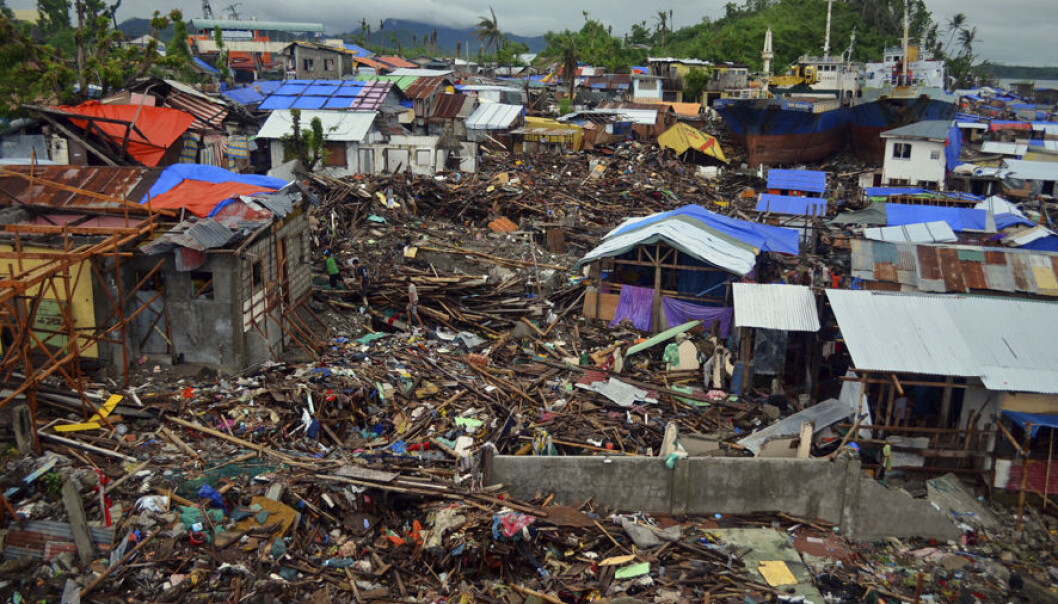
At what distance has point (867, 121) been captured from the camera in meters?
44.6

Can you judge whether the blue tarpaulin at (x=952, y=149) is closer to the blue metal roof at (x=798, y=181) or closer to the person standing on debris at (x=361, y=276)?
the blue metal roof at (x=798, y=181)

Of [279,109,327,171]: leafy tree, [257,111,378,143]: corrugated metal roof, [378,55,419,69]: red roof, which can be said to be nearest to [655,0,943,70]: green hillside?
[378,55,419,69]: red roof

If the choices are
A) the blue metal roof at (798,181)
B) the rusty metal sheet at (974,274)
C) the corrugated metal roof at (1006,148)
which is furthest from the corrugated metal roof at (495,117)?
the corrugated metal roof at (1006,148)

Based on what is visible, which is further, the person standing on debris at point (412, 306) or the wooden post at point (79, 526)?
the person standing on debris at point (412, 306)

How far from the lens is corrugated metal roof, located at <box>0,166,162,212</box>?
46.6 feet

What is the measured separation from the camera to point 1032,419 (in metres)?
11.6

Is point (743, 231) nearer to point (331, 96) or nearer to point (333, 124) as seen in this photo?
point (333, 124)

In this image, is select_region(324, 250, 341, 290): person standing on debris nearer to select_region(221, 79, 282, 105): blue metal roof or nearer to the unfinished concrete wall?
the unfinished concrete wall

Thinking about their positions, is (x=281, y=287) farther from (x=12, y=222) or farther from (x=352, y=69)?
(x=352, y=69)

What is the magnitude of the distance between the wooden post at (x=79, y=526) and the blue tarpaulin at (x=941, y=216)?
72.7ft

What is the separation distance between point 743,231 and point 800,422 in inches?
347

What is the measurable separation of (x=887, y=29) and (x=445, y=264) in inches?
3237

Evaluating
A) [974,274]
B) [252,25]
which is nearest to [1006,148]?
[974,274]

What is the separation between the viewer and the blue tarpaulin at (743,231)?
64.2 ft
